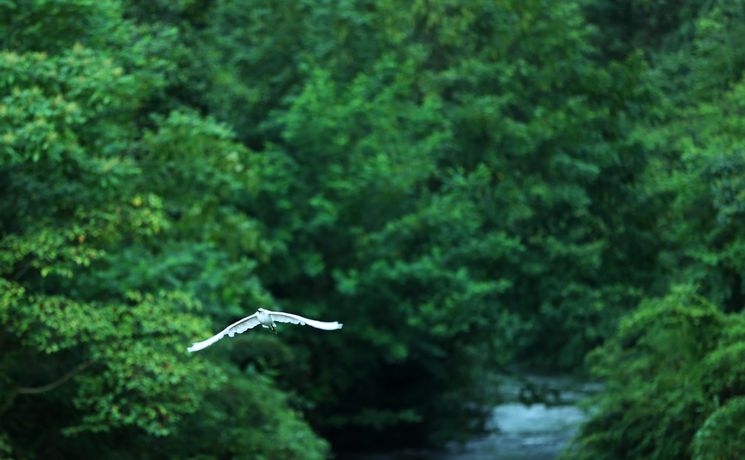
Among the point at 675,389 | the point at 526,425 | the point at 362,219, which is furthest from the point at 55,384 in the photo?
the point at 526,425

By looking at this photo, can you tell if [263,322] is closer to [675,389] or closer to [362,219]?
[675,389]

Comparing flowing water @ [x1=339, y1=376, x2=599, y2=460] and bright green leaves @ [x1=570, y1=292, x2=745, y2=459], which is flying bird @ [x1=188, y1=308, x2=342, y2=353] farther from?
flowing water @ [x1=339, y1=376, x2=599, y2=460]

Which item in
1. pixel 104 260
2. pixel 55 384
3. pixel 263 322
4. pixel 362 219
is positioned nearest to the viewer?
pixel 263 322

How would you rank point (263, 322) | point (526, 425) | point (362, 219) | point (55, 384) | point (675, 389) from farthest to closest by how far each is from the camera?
point (526, 425)
point (362, 219)
point (675, 389)
point (55, 384)
point (263, 322)

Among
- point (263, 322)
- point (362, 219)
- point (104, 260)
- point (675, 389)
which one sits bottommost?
point (263, 322)

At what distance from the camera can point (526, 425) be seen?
29531 mm

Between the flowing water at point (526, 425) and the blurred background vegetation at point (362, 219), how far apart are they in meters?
0.63

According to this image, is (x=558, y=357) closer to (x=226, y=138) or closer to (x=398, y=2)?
(x=398, y=2)

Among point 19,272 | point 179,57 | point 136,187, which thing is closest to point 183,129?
point 136,187

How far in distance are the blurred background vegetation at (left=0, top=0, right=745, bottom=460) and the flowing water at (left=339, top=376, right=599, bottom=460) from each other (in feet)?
2.07

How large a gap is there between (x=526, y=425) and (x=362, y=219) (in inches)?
277

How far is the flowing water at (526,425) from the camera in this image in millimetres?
26547

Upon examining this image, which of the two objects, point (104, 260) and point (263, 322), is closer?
point (263, 322)

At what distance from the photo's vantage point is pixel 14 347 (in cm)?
1769
